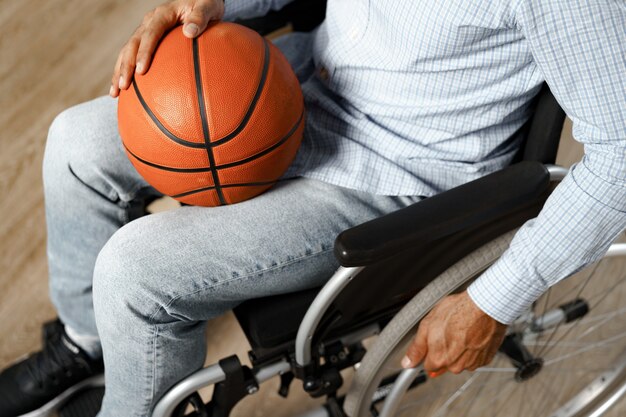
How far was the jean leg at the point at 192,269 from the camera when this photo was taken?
3.43 feet

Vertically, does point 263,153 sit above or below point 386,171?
above

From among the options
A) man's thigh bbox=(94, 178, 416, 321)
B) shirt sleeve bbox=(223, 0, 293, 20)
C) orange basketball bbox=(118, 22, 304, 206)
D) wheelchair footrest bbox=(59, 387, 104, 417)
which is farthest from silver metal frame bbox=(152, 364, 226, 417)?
shirt sleeve bbox=(223, 0, 293, 20)

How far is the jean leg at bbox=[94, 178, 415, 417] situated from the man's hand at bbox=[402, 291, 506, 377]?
7.3 inches

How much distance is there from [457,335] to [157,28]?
660 mm

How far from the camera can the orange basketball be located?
98cm

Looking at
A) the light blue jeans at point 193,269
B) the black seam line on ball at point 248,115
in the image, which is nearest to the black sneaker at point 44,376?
the light blue jeans at point 193,269

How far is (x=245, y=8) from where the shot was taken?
1344 mm

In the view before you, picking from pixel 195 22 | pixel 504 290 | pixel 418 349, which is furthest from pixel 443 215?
pixel 195 22

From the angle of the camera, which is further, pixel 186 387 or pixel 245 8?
pixel 245 8

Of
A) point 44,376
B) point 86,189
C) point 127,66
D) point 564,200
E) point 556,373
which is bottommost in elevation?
point 556,373

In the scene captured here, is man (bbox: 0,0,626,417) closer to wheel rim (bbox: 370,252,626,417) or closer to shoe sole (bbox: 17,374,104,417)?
shoe sole (bbox: 17,374,104,417)

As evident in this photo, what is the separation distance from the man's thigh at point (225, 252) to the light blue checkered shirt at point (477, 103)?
0.07 m

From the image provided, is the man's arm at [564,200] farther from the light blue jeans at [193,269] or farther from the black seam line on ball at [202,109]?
the black seam line on ball at [202,109]

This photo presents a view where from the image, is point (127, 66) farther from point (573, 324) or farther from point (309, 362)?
point (573, 324)
